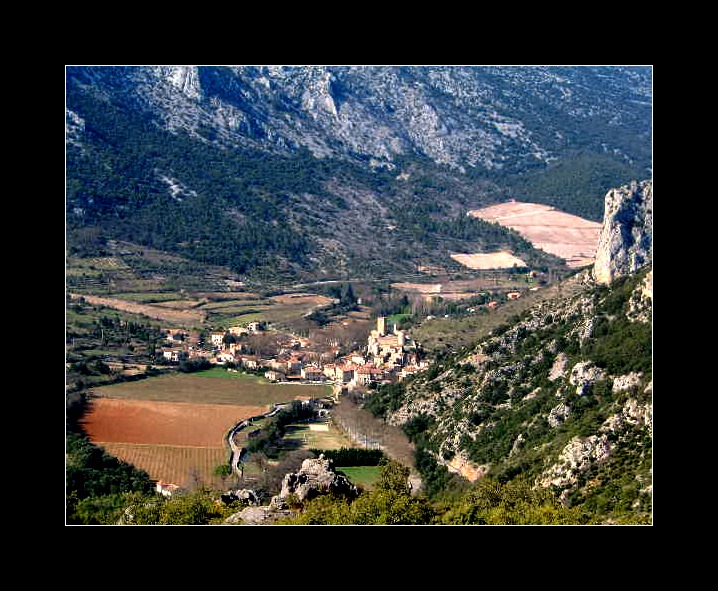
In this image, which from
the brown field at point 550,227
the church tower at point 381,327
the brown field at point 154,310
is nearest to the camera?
the church tower at point 381,327

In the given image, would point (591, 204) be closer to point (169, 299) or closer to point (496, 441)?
point (169, 299)

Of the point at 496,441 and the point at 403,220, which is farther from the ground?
the point at 403,220

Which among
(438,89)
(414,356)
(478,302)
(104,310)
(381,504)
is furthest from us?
(438,89)

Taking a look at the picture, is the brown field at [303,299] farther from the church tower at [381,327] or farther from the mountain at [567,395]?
the mountain at [567,395]

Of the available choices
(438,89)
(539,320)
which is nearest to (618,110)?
(438,89)

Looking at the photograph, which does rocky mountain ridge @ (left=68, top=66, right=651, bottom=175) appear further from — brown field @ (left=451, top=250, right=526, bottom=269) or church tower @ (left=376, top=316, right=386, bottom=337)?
church tower @ (left=376, top=316, right=386, bottom=337)

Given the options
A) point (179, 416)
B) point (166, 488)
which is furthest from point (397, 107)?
point (166, 488)

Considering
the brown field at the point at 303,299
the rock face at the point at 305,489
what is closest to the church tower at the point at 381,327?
the brown field at the point at 303,299
